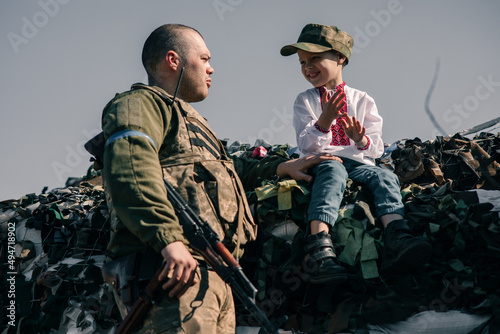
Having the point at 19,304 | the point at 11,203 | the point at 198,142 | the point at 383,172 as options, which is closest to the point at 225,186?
the point at 198,142

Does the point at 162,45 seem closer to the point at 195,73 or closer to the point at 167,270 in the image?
the point at 195,73

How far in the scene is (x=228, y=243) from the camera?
364 centimetres

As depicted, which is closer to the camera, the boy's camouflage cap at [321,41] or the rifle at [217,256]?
the rifle at [217,256]

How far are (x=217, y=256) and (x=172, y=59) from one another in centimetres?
167

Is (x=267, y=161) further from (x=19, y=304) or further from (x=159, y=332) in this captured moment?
(x=19, y=304)

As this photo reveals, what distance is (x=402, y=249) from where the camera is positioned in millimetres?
3775

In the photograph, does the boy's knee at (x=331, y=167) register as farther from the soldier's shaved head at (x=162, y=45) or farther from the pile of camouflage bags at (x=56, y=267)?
the pile of camouflage bags at (x=56, y=267)

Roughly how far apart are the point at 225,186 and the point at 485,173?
113 inches

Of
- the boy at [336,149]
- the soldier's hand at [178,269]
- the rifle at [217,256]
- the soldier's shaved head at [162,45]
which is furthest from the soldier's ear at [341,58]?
the soldier's hand at [178,269]

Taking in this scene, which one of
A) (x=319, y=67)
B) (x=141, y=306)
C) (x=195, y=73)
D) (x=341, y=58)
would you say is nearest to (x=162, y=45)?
(x=195, y=73)

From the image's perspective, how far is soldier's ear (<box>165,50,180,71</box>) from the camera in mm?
4133

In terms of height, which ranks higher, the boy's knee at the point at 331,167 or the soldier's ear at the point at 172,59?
the soldier's ear at the point at 172,59

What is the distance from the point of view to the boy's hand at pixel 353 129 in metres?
4.56

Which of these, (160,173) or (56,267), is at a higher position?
(160,173)
